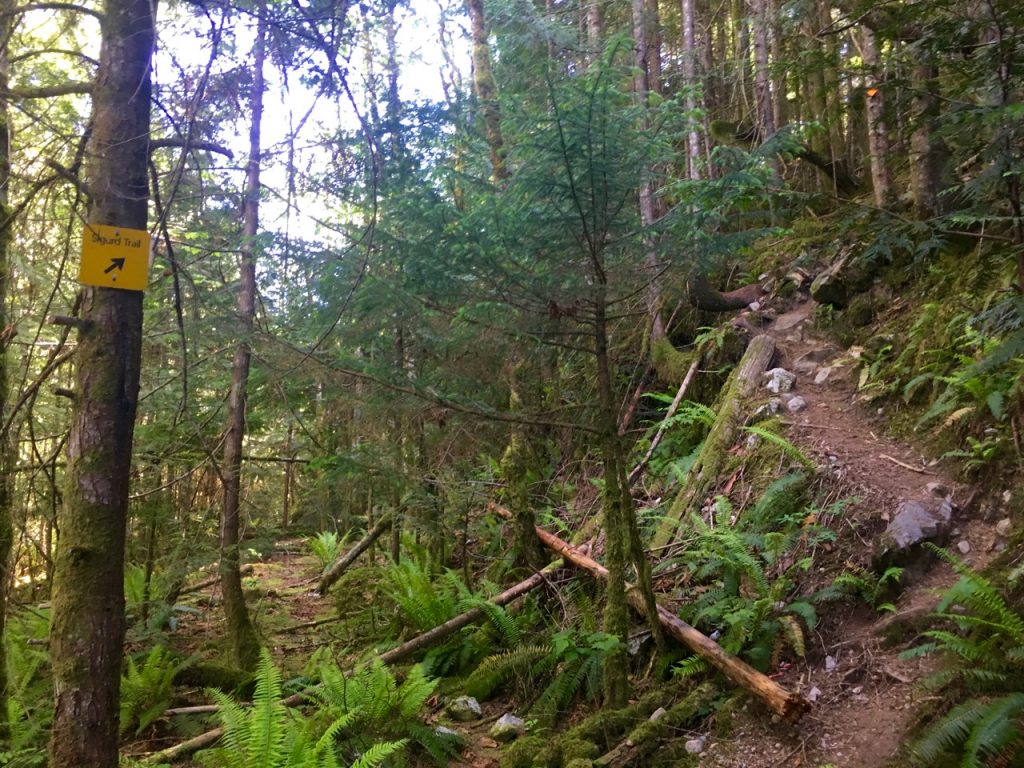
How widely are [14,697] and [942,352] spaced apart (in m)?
8.31

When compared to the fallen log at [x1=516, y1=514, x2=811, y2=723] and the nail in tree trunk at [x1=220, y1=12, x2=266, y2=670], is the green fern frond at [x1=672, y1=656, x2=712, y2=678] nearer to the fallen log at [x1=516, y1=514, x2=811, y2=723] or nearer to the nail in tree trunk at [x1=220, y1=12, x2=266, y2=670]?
the fallen log at [x1=516, y1=514, x2=811, y2=723]

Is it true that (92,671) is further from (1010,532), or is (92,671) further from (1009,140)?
(1010,532)

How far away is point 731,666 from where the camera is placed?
Answer: 4.49 m

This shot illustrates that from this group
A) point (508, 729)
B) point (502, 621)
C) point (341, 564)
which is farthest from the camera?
point (341, 564)

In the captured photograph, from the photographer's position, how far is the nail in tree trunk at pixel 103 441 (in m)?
3.15

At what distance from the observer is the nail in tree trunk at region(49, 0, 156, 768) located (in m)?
3.15

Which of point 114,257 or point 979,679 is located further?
point 979,679

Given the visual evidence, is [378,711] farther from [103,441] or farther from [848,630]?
[848,630]

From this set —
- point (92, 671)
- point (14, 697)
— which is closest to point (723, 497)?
point (92, 671)

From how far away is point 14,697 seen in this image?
497 cm

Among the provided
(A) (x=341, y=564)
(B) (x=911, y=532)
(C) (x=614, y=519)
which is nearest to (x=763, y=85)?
(B) (x=911, y=532)

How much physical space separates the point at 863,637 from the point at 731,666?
922mm

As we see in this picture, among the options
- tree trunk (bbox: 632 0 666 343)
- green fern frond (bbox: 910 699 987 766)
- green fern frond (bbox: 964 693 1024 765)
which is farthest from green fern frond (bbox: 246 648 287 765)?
tree trunk (bbox: 632 0 666 343)

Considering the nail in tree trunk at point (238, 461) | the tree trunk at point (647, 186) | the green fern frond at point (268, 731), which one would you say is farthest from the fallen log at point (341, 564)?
the green fern frond at point (268, 731)
